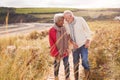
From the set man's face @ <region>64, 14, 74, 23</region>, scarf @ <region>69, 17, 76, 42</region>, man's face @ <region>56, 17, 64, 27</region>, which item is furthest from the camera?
scarf @ <region>69, 17, 76, 42</region>

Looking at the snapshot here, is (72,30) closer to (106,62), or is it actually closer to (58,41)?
(58,41)

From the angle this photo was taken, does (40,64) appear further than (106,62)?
Yes

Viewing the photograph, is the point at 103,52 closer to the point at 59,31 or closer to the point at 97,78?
the point at 97,78

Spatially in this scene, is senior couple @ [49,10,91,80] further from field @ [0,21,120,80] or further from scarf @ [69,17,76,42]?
field @ [0,21,120,80]

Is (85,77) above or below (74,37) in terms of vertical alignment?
below

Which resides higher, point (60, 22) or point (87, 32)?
point (60, 22)

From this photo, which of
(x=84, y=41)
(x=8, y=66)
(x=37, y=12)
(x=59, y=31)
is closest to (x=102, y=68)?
(x=84, y=41)

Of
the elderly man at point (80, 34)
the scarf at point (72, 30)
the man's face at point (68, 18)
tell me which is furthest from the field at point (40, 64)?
the man's face at point (68, 18)

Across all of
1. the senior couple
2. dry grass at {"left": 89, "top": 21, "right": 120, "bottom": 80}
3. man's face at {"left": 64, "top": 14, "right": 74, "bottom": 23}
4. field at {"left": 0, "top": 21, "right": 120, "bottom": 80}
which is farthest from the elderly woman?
dry grass at {"left": 89, "top": 21, "right": 120, "bottom": 80}

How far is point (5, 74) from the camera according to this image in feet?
21.0

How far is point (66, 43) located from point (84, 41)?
14.7 inches

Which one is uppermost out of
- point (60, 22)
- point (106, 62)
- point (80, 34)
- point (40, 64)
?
point (60, 22)

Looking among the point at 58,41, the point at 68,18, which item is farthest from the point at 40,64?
the point at 68,18

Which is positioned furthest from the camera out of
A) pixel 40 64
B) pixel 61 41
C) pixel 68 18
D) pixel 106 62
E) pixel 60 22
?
pixel 40 64
